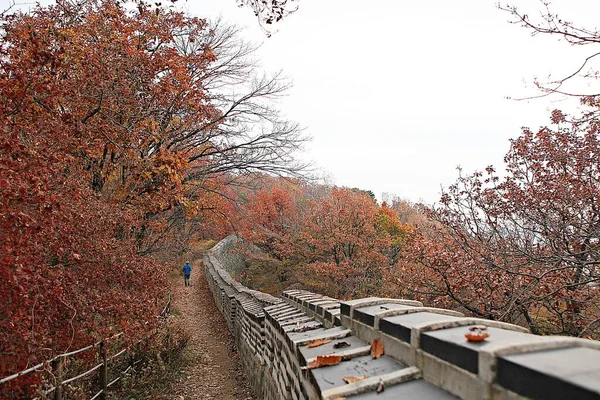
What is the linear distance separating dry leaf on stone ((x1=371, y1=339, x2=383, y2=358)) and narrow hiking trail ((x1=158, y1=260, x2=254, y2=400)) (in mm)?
5486

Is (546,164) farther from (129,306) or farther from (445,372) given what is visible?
(445,372)

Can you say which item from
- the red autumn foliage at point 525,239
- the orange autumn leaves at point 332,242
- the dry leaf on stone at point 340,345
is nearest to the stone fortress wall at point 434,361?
the dry leaf on stone at point 340,345

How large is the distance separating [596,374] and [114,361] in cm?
813

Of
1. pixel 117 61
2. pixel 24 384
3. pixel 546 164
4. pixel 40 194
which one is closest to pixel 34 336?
pixel 24 384

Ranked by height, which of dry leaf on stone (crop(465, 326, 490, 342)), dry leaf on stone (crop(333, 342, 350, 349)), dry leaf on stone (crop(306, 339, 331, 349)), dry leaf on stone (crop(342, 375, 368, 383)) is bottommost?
dry leaf on stone (crop(306, 339, 331, 349))

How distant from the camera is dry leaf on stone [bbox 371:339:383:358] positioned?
2.36 m

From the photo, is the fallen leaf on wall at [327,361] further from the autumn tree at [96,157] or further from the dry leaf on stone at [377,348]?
the autumn tree at [96,157]

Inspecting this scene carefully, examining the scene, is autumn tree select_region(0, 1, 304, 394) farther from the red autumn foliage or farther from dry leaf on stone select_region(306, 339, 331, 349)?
the red autumn foliage

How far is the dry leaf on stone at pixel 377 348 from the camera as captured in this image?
2356 mm

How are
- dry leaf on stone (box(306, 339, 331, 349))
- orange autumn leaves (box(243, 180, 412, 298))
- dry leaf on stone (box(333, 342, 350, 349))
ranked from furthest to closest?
1. orange autumn leaves (box(243, 180, 412, 298))
2. dry leaf on stone (box(306, 339, 331, 349))
3. dry leaf on stone (box(333, 342, 350, 349))

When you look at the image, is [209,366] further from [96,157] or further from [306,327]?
[306,327]

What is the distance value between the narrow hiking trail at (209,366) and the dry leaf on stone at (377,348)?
5.49m

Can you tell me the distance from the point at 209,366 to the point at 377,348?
8.49 metres

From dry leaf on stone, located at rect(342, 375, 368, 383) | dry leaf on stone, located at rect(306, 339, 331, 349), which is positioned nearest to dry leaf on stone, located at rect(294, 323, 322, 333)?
dry leaf on stone, located at rect(306, 339, 331, 349)
